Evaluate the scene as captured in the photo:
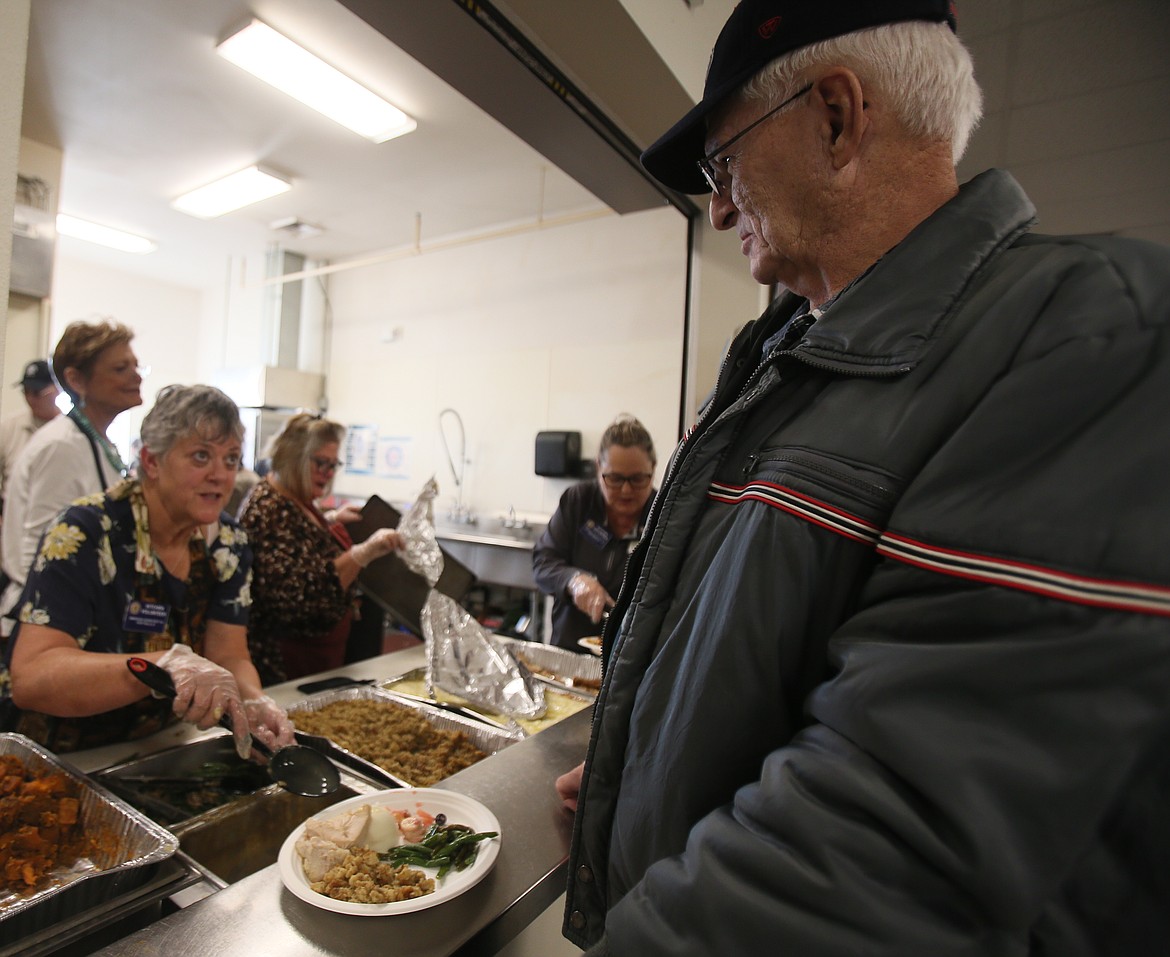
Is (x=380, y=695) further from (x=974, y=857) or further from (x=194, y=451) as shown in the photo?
(x=974, y=857)

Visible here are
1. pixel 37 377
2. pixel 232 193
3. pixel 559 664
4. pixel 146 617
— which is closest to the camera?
pixel 146 617

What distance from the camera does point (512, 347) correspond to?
513cm

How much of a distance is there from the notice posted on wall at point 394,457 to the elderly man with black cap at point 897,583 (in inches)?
207

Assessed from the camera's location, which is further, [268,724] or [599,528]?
[599,528]

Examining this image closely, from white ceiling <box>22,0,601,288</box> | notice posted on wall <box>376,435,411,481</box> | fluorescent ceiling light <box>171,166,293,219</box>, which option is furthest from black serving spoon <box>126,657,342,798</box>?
notice posted on wall <box>376,435,411,481</box>

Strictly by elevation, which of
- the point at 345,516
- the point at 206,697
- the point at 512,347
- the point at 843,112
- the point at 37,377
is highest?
the point at 512,347

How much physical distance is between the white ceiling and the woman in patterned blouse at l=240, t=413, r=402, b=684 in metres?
1.96

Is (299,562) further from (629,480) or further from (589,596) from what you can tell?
(629,480)

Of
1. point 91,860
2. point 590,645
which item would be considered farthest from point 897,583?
point 590,645

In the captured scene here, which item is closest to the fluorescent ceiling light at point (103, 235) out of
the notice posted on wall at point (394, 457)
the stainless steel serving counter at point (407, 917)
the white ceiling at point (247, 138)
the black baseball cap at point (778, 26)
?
the white ceiling at point (247, 138)

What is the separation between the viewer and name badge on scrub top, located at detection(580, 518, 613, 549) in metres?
2.76

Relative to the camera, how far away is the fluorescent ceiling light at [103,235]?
562 centimetres

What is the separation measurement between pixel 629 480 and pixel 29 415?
10.2 ft

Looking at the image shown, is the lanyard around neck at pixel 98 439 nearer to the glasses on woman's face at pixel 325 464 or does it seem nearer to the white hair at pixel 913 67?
the glasses on woman's face at pixel 325 464
